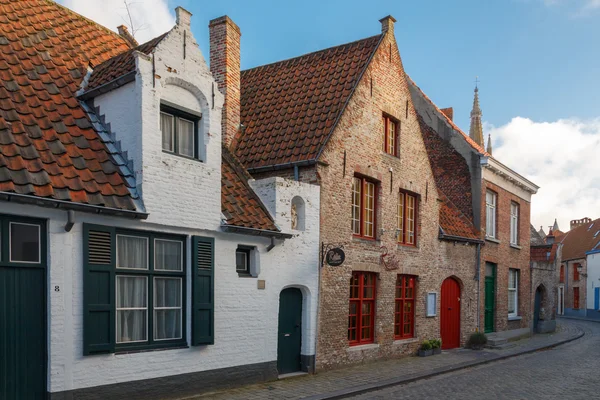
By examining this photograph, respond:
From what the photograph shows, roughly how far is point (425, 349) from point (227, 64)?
9525 millimetres

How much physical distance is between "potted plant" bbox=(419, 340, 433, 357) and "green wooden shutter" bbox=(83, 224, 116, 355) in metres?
10.2

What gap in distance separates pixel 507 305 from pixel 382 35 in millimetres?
12096

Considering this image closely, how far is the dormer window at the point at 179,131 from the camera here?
9828 millimetres

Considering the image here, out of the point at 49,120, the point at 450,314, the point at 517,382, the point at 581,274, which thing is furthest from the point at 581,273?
the point at 49,120

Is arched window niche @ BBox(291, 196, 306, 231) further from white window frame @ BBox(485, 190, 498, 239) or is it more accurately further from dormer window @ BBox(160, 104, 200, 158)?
white window frame @ BBox(485, 190, 498, 239)

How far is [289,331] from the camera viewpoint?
12188 mm

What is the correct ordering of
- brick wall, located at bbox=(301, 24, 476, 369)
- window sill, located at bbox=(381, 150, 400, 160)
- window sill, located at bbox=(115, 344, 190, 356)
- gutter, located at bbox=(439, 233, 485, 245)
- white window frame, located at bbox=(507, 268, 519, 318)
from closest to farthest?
window sill, located at bbox=(115, 344, 190, 356)
brick wall, located at bbox=(301, 24, 476, 369)
window sill, located at bbox=(381, 150, 400, 160)
gutter, located at bbox=(439, 233, 485, 245)
white window frame, located at bbox=(507, 268, 519, 318)

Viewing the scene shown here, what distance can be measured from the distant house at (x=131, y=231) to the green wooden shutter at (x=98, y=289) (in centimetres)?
2

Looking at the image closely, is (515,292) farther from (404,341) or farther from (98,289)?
(98,289)

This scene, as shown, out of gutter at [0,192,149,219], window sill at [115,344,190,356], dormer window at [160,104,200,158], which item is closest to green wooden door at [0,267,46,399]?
gutter at [0,192,149,219]

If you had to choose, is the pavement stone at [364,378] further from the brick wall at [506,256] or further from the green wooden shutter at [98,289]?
the brick wall at [506,256]

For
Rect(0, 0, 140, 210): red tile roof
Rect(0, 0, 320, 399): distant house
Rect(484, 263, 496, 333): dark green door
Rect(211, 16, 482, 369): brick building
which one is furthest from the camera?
Rect(484, 263, 496, 333): dark green door

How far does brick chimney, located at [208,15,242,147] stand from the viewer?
1421cm

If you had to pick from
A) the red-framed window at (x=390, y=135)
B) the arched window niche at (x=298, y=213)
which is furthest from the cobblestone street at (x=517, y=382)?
the red-framed window at (x=390, y=135)
